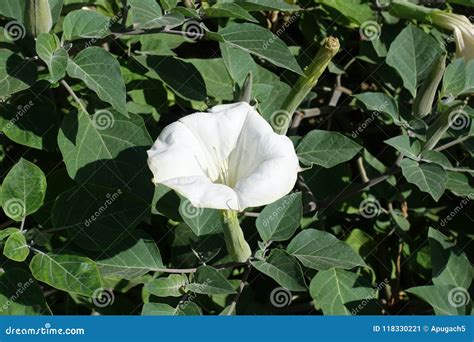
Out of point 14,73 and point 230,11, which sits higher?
point 230,11

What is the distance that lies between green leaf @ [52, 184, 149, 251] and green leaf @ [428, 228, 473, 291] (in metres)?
0.81

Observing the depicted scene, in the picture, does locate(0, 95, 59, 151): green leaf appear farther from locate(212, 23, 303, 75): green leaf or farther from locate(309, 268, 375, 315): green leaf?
locate(309, 268, 375, 315): green leaf

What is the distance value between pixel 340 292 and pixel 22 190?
90 centimetres

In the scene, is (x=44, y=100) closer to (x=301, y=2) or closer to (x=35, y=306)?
(x=35, y=306)

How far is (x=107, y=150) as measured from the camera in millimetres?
1811

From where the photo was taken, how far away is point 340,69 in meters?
2.41

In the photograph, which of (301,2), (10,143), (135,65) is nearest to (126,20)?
(135,65)

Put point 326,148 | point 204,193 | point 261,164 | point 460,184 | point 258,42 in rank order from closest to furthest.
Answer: point 204,193
point 261,164
point 258,42
point 326,148
point 460,184

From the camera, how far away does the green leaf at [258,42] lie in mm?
1815

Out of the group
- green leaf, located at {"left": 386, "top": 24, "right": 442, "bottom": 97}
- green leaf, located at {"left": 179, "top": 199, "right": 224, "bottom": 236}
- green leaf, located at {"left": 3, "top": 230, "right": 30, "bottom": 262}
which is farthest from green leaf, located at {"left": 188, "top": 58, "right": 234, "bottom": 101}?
green leaf, located at {"left": 3, "top": 230, "right": 30, "bottom": 262}

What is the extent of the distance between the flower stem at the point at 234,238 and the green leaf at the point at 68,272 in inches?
13.0

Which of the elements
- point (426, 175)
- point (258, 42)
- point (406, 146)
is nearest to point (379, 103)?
point (406, 146)

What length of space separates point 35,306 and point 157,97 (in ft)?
2.39

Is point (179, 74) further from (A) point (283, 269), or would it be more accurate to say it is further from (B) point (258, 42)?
(A) point (283, 269)
